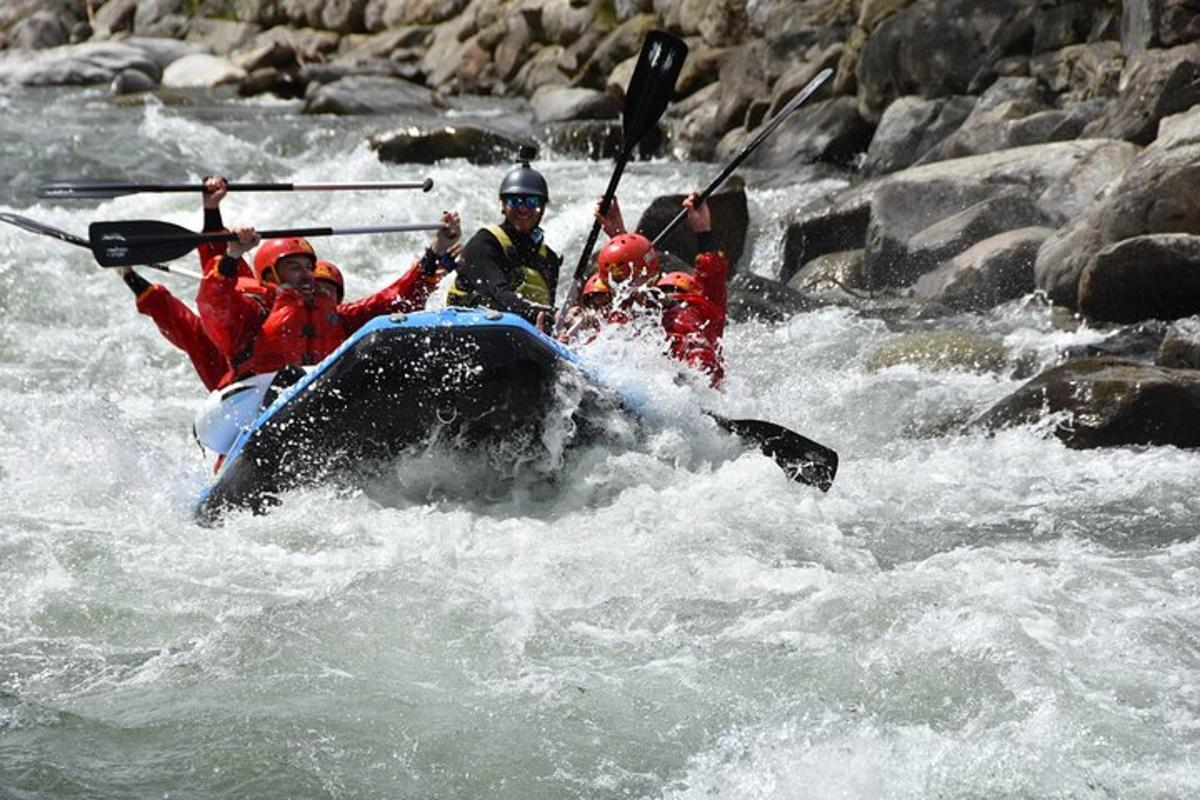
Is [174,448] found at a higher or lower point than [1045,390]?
lower

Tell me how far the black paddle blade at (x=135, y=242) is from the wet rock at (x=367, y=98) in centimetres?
1332

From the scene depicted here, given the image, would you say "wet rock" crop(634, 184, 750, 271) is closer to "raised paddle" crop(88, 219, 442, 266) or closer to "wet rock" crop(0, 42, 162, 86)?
"raised paddle" crop(88, 219, 442, 266)

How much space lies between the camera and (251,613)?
215 inches

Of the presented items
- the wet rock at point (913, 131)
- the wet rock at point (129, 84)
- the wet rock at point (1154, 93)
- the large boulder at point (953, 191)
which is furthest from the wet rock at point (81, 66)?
the wet rock at point (1154, 93)

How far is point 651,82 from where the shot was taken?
29.5ft

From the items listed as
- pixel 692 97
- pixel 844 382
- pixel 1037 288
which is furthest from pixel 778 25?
pixel 844 382

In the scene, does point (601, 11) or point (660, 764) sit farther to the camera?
point (601, 11)

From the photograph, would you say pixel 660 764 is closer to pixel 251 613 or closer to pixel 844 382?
pixel 251 613

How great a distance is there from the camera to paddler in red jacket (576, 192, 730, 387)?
7391mm

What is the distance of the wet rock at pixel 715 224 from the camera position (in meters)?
11.4

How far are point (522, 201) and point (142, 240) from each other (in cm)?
170

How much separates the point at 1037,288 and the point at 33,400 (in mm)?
6098

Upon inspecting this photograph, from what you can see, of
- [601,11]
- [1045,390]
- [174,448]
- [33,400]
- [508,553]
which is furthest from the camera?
[601,11]

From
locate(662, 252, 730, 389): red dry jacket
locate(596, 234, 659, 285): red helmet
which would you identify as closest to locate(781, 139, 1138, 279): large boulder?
locate(662, 252, 730, 389): red dry jacket
